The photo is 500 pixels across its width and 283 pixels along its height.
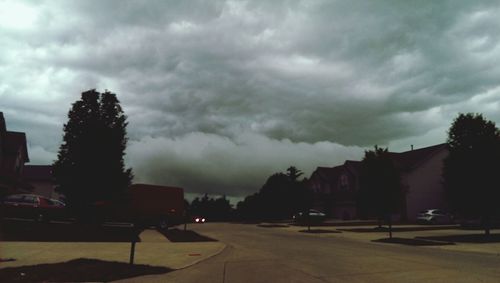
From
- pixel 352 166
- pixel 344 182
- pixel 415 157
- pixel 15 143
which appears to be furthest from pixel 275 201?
pixel 15 143

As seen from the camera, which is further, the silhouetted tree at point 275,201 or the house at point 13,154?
the silhouetted tree at point 275,201

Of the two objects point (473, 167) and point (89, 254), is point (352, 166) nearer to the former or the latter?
point (473, 167)

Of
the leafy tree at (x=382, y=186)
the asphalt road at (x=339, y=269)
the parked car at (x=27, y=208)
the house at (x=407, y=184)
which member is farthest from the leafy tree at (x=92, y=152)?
the house at (x=407, y=184)

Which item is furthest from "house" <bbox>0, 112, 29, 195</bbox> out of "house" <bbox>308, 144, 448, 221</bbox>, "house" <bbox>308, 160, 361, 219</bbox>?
"house" <bbox>308, 160, 361, 219</bbox>

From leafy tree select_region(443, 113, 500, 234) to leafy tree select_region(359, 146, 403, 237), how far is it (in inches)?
127

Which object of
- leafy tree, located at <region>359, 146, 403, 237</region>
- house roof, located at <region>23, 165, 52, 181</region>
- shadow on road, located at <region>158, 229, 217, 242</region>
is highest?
house roof, located at <region>23, 165, 52, 181</region>

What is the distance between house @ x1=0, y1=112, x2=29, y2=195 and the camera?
2900 centimetres

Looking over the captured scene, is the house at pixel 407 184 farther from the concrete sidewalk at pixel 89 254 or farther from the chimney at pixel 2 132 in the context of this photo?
the chimney at pixel 2 132

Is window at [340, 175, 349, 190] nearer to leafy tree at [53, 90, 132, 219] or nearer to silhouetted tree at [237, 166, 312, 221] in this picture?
silhouetted tree at [237, 166, 312, 221]

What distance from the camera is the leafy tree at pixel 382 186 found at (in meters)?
26.0

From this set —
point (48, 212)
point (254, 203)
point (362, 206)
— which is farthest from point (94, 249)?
point (254, 203)

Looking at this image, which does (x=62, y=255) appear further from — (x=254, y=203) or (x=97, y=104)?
(x=254, y=203)

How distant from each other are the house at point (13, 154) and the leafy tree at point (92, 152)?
3.27 m

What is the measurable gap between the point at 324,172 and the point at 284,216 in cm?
1033
